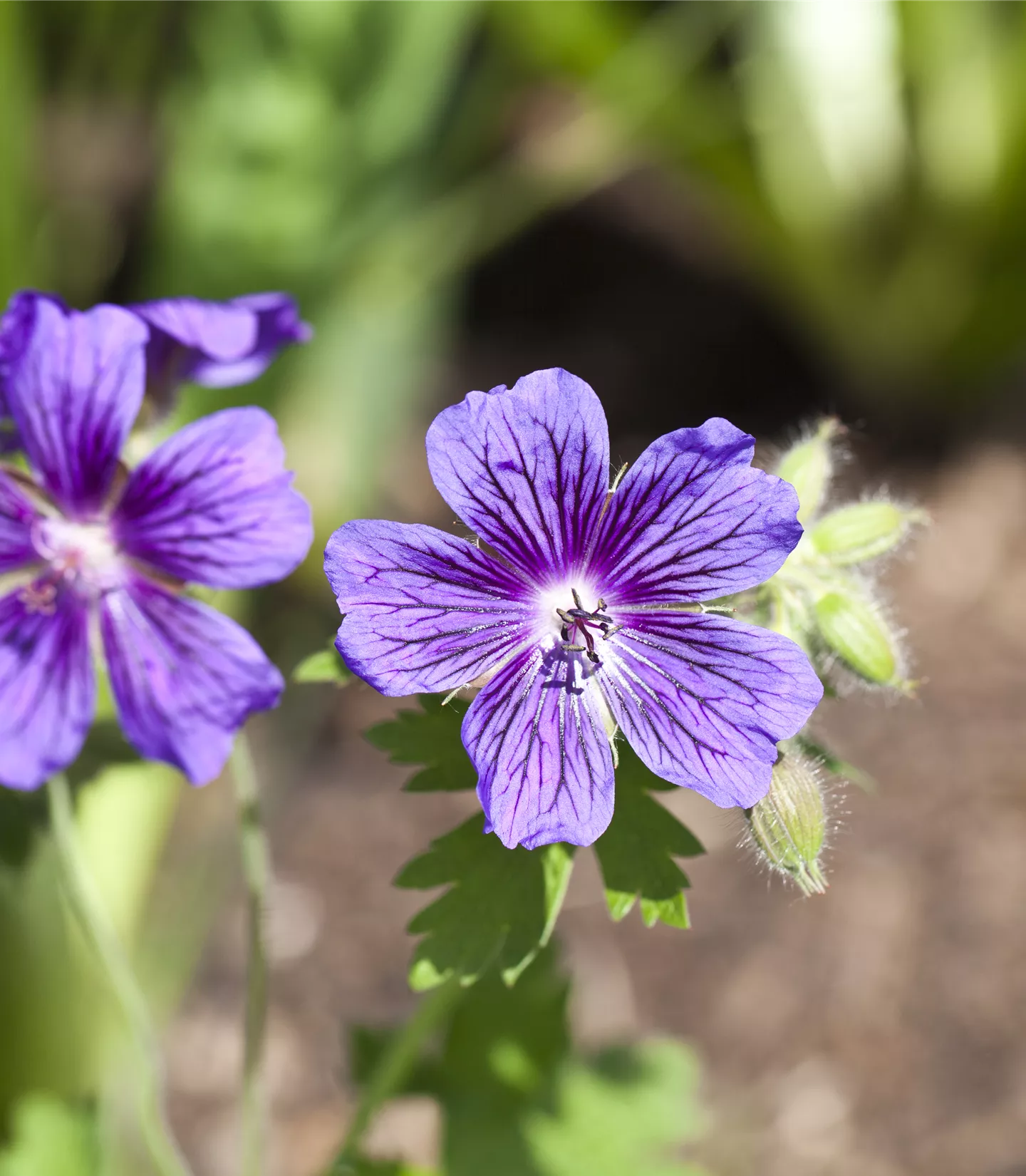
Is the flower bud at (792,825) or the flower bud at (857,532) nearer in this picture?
the flower bud at (792,825)

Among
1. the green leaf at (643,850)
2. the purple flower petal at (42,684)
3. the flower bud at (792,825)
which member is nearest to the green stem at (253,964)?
the purple flower petal at (42,684)

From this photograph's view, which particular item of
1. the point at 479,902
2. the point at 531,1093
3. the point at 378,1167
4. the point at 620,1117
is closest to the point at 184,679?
the point at 479,902

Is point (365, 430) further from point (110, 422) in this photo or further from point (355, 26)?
point (110, 422)

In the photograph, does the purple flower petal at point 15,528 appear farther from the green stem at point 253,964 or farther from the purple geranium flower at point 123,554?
the green stem at point 253,964

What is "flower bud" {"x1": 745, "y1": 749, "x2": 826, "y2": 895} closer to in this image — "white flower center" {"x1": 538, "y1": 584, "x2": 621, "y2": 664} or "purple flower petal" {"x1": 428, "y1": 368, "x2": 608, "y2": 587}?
"white flower center" {"x1": 538, "y1": 584, "x2": 621, "y2": 664}

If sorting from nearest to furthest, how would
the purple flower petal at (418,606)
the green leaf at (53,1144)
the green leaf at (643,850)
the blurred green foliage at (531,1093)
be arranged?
the purple flower petal at (418,606), the green leaf at (643,850), the green leaf at (53,1144), the blurred green foliage at (531,1093)

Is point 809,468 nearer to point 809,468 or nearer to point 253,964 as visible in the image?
point 809,468

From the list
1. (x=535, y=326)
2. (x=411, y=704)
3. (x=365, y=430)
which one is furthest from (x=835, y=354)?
(x=411, y=704)
